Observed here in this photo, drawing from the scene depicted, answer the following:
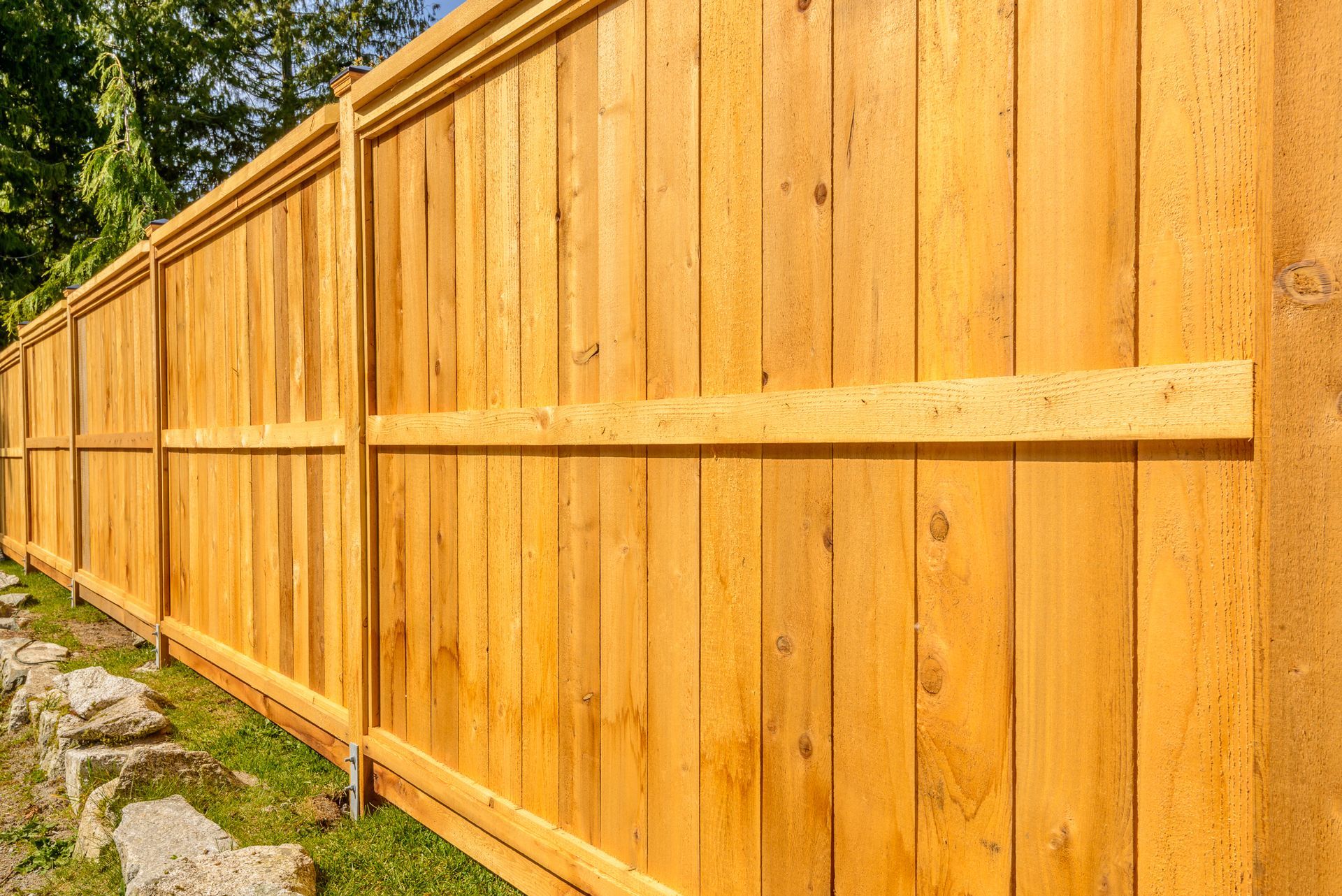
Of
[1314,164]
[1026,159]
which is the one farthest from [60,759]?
[1314,164]

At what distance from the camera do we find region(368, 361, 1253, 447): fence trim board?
120 cm

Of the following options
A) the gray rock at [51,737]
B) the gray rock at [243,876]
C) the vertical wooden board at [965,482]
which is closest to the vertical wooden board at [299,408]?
the gray rock at [51,737]

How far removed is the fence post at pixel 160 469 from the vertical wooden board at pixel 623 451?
177 inches

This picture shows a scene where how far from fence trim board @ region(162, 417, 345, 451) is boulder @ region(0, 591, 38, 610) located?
3.48 meters

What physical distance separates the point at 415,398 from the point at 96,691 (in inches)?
100

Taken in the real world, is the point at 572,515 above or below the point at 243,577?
above

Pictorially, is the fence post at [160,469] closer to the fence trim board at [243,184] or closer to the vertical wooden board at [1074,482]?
the fence trim board at [243,184]

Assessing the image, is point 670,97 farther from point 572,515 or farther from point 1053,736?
point 1053,736

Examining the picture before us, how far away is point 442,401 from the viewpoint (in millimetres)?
2867

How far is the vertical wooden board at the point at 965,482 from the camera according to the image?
142cm

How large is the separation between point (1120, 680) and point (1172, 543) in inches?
8.0

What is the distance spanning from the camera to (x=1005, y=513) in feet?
4.66

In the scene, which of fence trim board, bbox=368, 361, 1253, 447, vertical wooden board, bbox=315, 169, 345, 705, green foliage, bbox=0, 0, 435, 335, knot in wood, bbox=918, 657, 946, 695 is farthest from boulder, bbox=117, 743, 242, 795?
green foliage, bbox=0, 0, 435, 335

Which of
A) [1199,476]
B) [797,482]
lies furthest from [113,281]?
[1199,476]
